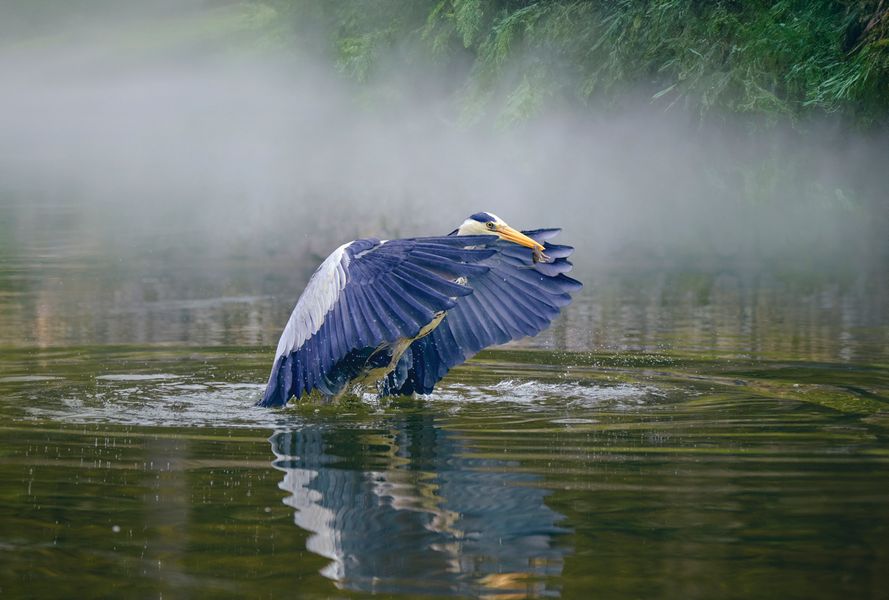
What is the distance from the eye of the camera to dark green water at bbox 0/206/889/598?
5.02m

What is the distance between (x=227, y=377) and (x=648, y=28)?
13235mm

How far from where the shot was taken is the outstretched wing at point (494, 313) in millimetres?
9219

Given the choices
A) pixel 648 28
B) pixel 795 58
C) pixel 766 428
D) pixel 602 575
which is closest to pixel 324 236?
pixel 648 28

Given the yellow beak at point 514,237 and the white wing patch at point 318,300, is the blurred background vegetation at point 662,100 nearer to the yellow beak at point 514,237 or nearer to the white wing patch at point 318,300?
the yellow beak at point 514,237

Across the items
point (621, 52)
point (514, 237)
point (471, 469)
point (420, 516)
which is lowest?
point (420, 516)

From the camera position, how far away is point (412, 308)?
26.4 feet

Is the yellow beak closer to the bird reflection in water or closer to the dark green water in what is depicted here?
the dark green water

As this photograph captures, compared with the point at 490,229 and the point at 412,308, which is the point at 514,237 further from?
the point at 412,308

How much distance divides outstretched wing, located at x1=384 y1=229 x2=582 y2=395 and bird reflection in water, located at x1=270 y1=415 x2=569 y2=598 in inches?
62.9

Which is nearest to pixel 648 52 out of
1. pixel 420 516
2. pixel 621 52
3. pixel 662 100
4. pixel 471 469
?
pixel 621 52

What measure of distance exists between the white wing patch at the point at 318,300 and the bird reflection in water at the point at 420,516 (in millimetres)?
863

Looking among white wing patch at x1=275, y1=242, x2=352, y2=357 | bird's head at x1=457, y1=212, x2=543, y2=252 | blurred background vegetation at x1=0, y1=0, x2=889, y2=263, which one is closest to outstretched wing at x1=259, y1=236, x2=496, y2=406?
white wing patch at x1=275, y1=242, x2=352, y2=357

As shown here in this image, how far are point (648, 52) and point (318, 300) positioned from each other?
46.0ft

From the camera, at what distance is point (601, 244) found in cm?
2066
